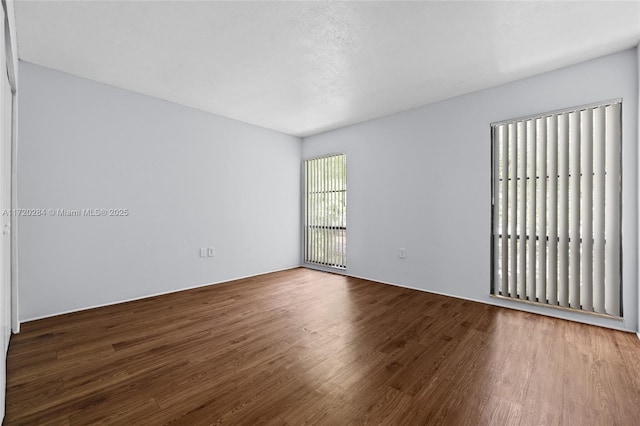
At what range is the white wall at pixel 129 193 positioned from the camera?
9.76 feet

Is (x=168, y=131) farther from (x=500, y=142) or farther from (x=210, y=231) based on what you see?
(x=500, y=142)

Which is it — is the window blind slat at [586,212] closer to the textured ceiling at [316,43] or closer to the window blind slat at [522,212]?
the window blind slat at [522,212]

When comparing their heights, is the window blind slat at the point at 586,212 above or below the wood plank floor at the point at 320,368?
above

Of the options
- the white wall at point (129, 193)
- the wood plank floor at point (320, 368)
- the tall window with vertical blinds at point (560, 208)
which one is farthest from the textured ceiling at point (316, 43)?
the wood plank floor at point (320, 368)

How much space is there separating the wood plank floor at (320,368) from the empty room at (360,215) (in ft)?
0.06

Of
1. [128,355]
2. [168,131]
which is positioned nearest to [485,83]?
[168,131]

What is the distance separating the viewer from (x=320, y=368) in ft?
6.68

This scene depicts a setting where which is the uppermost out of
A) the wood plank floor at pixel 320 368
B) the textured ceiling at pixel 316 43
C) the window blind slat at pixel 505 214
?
the textured ceiling at pixel 316 43

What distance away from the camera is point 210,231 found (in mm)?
4414

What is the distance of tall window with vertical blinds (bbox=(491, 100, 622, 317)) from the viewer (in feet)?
9.04

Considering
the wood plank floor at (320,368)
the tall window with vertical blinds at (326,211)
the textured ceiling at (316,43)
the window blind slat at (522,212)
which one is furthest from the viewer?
the tall window with vertical blinds at (326,211)

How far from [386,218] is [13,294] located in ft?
14.4

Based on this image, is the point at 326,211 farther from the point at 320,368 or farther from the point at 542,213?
the point at 320,368

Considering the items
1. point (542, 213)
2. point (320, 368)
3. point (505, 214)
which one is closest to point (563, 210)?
point (542, 213)
